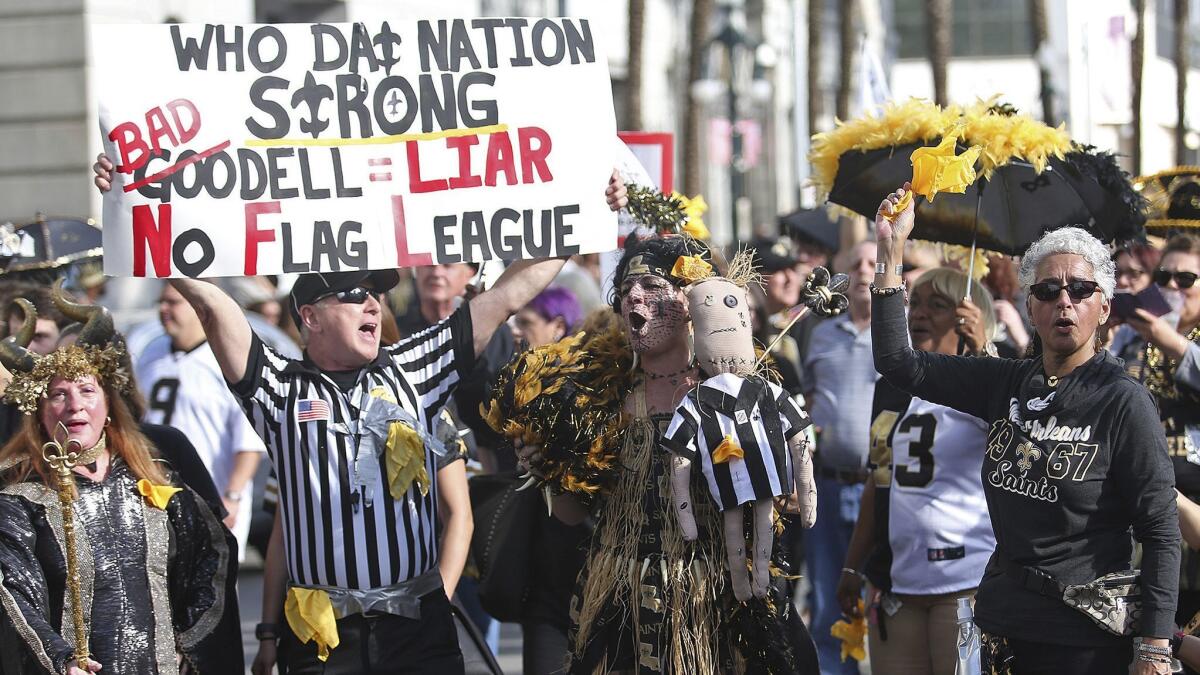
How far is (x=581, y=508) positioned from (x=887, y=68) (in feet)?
144

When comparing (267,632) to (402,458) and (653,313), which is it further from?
(653,313)

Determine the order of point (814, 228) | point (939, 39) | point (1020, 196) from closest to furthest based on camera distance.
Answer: point (1020, 196) → point (814, 228) → point (939, 39)

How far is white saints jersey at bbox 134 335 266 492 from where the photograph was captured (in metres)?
8.05

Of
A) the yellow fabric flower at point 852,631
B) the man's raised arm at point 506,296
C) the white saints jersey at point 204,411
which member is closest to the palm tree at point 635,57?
the white saints jersey at point 204,411

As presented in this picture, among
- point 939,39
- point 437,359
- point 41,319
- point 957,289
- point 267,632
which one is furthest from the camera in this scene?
point 939,39

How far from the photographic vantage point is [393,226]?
5.52 m

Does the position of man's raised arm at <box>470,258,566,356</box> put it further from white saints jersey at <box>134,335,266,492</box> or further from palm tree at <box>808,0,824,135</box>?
palm tree at <box>808,0,824,135</box>

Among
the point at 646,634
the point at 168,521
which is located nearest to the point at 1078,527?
the point at 646,634

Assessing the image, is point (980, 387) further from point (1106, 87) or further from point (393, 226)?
point (1106, 87)

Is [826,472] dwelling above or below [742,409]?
below

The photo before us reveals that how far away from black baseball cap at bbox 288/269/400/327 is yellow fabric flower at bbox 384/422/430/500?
0.50 m

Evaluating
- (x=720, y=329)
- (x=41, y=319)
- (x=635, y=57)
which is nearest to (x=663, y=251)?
(x=720, y=329)

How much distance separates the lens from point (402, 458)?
530 centimetres

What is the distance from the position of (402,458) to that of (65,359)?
44.2 inches
